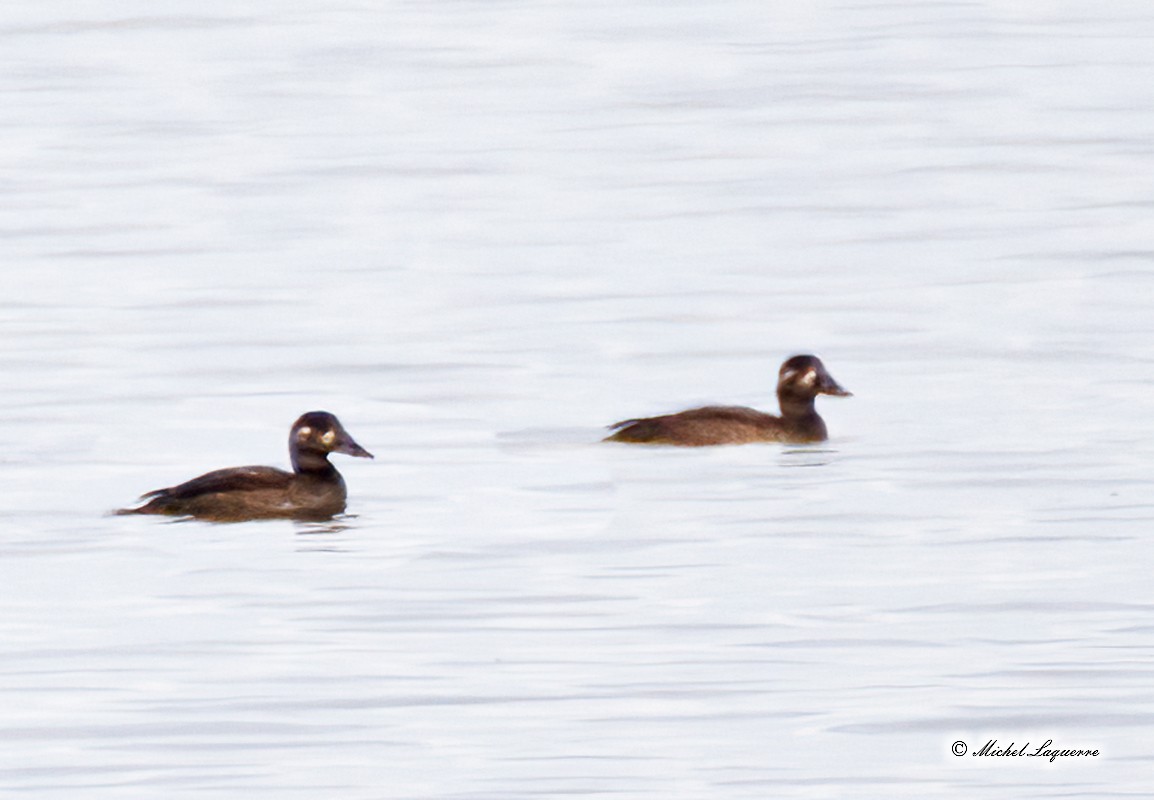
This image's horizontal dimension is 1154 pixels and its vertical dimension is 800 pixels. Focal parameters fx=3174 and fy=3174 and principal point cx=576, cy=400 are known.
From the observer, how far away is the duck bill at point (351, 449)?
13859mm

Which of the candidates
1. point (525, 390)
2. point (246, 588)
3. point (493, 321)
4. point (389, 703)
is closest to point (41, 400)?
point (525, 390)

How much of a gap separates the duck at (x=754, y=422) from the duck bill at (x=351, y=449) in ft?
6.13

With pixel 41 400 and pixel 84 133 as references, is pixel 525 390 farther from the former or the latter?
pixel 84 133

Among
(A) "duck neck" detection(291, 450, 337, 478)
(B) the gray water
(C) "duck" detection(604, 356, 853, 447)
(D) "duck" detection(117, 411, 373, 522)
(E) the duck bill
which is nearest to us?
(B) the gray water

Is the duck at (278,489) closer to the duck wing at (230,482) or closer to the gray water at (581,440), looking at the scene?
the duck wing at (230,482)

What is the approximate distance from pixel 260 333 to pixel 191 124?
602 inches

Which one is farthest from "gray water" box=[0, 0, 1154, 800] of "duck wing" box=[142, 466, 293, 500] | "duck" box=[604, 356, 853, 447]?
"duck wing" box=[142, 466, 293, 500]

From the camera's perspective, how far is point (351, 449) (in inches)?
547

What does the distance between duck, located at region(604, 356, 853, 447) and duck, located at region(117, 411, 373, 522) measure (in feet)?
6.72

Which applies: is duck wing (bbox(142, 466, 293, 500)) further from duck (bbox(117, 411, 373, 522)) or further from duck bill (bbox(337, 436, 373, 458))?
duck bill (bbox(337, 436, 373, 458))

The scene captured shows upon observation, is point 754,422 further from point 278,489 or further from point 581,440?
point 278,489

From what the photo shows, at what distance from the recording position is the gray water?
9.17m

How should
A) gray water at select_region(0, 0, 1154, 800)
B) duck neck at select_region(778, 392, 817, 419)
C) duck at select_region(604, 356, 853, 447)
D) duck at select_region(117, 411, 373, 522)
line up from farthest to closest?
duck neck at select_region(778, 392, 817, 419)
duck at select_region(604, 356, 853, 447)
duck at select_region(117, 411, 373, 522)
gray water at select_region(0, 0, 1154, 800)

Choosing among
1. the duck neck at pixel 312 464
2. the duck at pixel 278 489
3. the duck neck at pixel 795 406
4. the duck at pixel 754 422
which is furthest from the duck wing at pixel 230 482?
the duck neck at pixel 795 406
